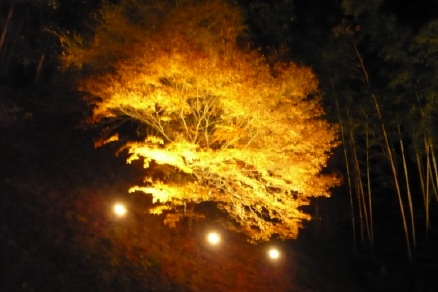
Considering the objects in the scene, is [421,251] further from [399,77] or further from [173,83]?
[173,83]

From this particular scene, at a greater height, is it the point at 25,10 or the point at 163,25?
the point at 25,10

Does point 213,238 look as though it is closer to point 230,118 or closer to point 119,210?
point 119,210

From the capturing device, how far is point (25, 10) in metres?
20.1

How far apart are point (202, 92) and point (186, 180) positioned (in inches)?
111

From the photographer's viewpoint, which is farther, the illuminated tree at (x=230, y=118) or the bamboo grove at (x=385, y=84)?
the bamboo grove at (x=385, y=84)

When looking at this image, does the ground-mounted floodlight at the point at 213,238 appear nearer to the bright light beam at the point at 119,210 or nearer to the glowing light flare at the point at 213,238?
the glowing light flare at the point at 213,238

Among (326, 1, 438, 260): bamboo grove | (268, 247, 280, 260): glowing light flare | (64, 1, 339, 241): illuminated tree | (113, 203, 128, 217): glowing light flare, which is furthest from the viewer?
A: (326, 1, 438, 260): bamboo grove

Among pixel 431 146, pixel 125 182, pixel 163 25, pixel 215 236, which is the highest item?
pixel 163 25

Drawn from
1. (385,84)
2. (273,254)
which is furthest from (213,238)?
(385,84)

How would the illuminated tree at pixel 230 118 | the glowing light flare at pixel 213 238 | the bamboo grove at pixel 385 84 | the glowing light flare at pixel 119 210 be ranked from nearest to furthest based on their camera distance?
the illuminated tree at pixel 230 118, the glowing light flare at pixel 119 210, the glowing light flare at pixel 213 238, the bamboo grove at pixel 385 84

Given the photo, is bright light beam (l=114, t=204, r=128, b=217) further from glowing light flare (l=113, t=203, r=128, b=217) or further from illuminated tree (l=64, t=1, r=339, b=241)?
illuminated tree (l=64, t=1, r=339, b=241)

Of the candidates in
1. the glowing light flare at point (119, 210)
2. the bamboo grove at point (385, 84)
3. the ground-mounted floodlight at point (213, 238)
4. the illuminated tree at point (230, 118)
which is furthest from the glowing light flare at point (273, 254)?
the bamboo grove at point (385, 84)

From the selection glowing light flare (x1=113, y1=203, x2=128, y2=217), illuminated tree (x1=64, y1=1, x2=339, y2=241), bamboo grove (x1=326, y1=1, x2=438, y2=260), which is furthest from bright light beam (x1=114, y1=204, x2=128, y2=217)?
bamboo grove (x1=326, y1=1, x2=438, y2=260)

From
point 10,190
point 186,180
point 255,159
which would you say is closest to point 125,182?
point 186,180
